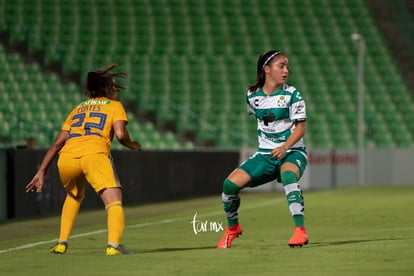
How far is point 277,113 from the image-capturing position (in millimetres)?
11508

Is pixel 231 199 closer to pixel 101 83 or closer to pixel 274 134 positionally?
pixel 274 134

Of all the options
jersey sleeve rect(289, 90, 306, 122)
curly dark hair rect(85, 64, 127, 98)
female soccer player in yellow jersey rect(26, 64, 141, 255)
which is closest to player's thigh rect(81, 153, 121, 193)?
female soccer player in yellow jersey rect(26, 64, 141, 255)

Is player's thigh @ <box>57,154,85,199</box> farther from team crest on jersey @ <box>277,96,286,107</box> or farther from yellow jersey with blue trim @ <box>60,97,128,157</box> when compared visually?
team crest on jersey @ <box>277,96,286,107</box>

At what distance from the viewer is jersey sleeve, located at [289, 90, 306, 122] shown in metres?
11.4

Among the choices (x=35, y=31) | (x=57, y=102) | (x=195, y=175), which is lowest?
(x=195, y=175)

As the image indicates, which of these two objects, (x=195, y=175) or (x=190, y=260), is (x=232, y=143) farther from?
(x=190, y=260)

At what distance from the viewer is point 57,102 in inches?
1264

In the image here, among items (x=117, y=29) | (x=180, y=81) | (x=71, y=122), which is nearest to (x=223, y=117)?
(x=180, y=81)

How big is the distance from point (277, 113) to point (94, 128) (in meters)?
1.81

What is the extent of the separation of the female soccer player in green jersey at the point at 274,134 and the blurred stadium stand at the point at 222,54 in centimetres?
2252

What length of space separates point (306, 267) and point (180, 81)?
29.8m

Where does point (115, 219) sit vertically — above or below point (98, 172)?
below

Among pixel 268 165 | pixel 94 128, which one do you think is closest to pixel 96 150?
pixel 94 128

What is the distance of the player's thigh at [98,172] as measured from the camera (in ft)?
36.1
